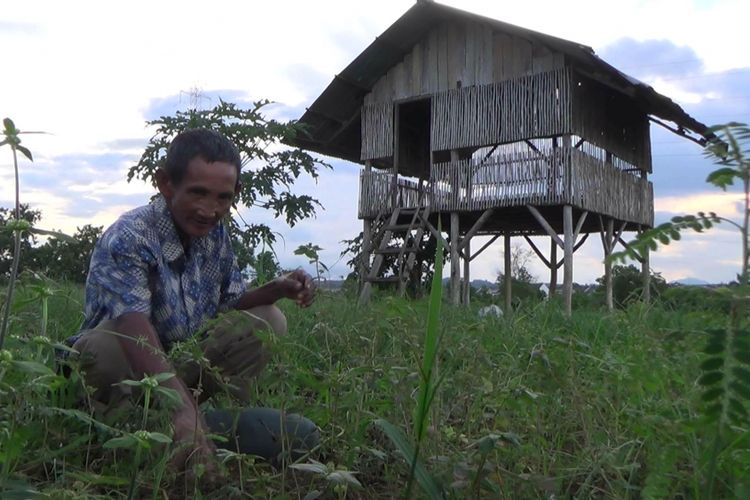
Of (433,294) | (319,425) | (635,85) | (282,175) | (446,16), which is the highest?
(446,16)

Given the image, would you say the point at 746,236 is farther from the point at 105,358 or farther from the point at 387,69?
the point at 387,69

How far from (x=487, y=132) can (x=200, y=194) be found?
11253mm

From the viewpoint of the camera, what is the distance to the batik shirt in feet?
7.93

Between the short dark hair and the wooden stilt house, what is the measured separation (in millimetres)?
9646

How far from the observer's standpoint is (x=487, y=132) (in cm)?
1343

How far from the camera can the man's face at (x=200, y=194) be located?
267 centimetres

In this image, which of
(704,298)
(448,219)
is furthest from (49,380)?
(448,219)

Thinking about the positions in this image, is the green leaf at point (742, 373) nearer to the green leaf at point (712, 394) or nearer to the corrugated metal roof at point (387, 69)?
the green leaf at point (712, 394)

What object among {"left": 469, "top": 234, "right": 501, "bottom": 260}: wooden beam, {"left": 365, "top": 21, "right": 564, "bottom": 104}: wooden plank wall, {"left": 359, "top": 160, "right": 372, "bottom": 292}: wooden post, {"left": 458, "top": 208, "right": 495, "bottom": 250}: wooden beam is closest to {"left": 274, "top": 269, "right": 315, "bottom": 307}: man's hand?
{"left": 458, "top": 208, "right": 495, "bottom": 250}: wooden beam

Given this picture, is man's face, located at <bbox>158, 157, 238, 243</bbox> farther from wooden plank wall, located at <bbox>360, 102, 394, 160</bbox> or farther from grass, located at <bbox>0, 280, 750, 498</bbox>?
wooden plank wall, located at <bbox>360, 102, 394, 160</bbox>

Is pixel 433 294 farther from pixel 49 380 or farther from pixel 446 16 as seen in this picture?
pixel 446 16

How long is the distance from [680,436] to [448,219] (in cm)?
1412

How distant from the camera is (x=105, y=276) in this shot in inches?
95.0

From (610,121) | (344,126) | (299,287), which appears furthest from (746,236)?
(344,126)
